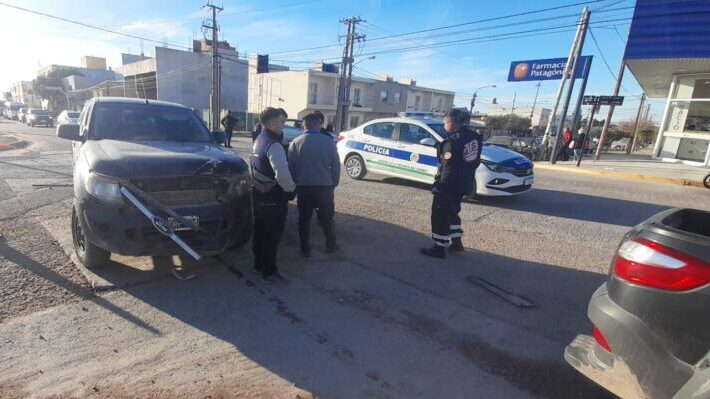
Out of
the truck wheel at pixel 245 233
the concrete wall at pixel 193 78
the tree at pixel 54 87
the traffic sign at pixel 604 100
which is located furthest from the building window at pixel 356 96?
the tree at pixel 54 87

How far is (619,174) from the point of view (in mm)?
13719

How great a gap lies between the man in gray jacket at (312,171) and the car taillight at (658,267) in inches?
120

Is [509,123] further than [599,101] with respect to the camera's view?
Yes

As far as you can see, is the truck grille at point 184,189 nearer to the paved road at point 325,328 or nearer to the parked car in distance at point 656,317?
the paved road at point 325,328

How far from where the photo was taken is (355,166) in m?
10.2

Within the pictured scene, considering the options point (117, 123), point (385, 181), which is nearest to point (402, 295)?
point (117, 123)

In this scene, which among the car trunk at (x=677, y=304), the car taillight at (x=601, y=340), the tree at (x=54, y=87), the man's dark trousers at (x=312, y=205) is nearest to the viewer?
the car trunk at (x=677, y=304)

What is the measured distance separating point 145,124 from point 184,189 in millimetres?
1828

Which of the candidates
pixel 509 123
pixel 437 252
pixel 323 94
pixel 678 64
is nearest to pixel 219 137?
pixel 437 252

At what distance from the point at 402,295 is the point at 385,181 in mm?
6566

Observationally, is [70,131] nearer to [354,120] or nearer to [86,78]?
[354,120]

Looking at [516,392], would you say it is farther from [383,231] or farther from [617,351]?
[383,231]

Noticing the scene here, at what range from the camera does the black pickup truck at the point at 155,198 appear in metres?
3.41

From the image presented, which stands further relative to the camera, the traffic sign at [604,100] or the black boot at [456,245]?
the traffic sign at [604,100]
